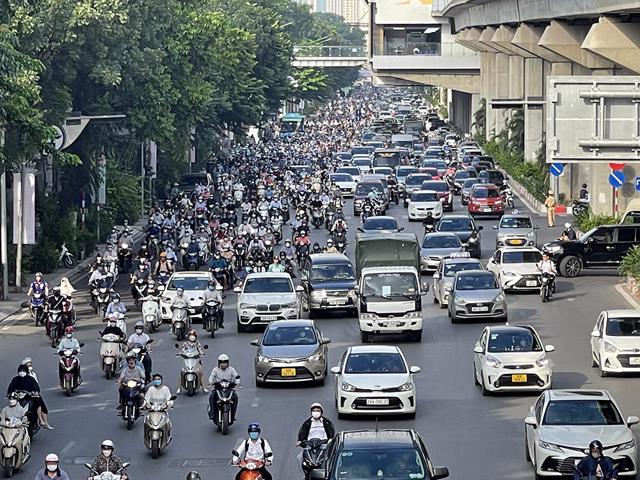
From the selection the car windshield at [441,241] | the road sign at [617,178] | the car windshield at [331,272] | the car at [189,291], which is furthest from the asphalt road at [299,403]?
the road sign at [617,178]

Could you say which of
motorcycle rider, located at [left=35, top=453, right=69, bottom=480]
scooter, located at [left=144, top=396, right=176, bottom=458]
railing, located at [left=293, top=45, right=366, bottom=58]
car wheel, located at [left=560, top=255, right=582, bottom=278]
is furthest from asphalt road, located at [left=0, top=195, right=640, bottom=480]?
railing, located at [left=293, top=45, right=366, bottom=58]

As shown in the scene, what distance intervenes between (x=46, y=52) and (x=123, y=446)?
31.0 meters

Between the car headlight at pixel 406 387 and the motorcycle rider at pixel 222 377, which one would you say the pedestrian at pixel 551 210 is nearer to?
the car headlight at pixel 406 387

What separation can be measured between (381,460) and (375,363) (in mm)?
10105

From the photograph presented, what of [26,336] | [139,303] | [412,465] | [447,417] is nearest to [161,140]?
[139,303]

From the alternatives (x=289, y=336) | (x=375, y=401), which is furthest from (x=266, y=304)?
(x=375, y=401)

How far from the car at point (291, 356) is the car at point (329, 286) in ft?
31.8

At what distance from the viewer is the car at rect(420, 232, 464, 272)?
5253 cm

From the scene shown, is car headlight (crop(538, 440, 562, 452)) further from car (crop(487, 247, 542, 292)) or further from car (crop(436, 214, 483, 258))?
car (crop(436, 214, 483, 258))

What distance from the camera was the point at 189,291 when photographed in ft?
143

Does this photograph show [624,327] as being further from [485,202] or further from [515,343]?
[485,202]

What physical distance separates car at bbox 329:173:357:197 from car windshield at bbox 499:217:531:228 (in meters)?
25.8

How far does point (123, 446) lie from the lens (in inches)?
1097

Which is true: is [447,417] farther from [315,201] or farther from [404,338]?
[315,201]
